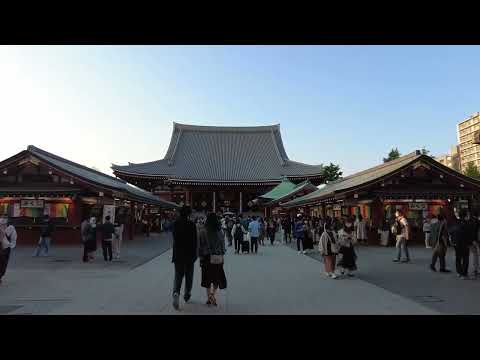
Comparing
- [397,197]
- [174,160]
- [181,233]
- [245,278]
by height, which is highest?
[174,160]

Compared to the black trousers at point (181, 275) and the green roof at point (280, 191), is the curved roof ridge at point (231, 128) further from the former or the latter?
the black trousers at point (181, 275)

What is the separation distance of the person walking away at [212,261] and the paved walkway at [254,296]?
36 centimetres

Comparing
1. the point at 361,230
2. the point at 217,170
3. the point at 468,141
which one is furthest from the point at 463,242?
the point at 468,141

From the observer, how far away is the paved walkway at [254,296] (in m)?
6.15

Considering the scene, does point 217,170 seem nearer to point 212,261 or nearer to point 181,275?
point 212,261

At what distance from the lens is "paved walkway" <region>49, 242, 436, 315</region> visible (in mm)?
6152

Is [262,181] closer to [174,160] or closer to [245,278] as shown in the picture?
[174,160]

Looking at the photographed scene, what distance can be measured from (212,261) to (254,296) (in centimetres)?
136

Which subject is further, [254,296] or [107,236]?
[107,236]

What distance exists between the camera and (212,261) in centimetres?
661
